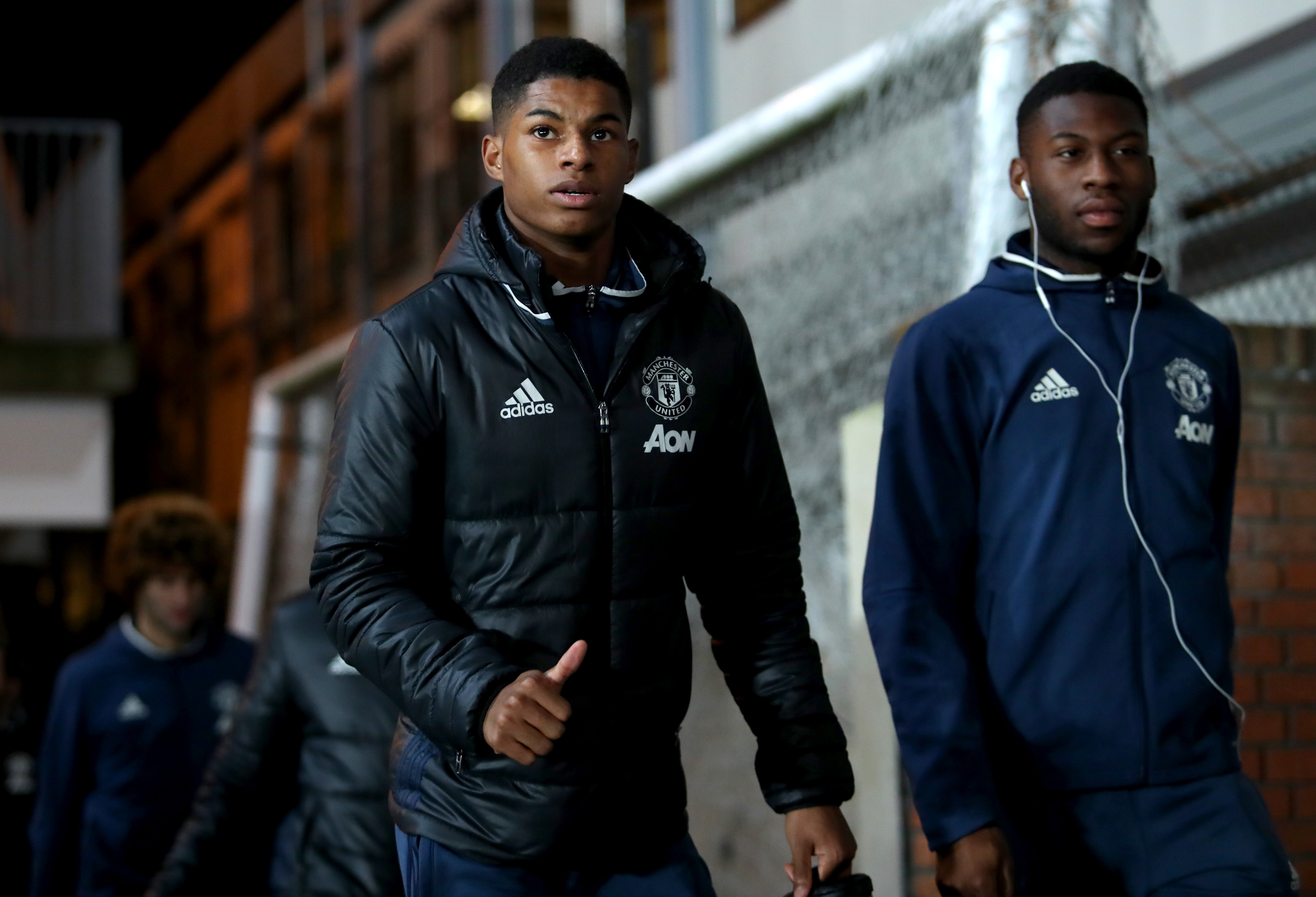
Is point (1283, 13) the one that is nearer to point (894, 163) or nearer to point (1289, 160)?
point (1289, 160)

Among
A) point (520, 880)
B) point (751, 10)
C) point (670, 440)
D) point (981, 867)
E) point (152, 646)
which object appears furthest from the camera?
point (751, 10)

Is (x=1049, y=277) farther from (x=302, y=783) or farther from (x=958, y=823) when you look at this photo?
(x=302, y=783)

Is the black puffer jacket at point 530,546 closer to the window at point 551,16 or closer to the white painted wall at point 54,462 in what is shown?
the white painted wall at point 54,462

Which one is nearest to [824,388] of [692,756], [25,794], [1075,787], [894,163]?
[894,163]

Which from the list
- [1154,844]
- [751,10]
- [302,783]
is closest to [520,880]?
[1154,844]

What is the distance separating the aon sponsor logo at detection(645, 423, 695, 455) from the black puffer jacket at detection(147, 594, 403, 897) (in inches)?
76.1

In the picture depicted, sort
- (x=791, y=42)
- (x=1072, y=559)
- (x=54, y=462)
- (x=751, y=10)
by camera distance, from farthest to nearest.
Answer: (x=54, y=462)
(x=751, y=10)
(x=791, y=42)
(x=1072, y=559)

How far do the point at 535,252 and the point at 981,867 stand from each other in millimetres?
1113

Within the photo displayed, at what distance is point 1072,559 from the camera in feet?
9.44

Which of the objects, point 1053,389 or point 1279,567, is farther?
point 1279,567

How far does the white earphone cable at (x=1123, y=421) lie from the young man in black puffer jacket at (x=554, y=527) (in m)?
0.58

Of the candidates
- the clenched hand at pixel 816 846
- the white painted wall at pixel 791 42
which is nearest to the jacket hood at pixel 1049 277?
the clenched hand at pixel 816 846

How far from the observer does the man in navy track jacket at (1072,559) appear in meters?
2.78

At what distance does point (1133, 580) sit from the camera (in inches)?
113
